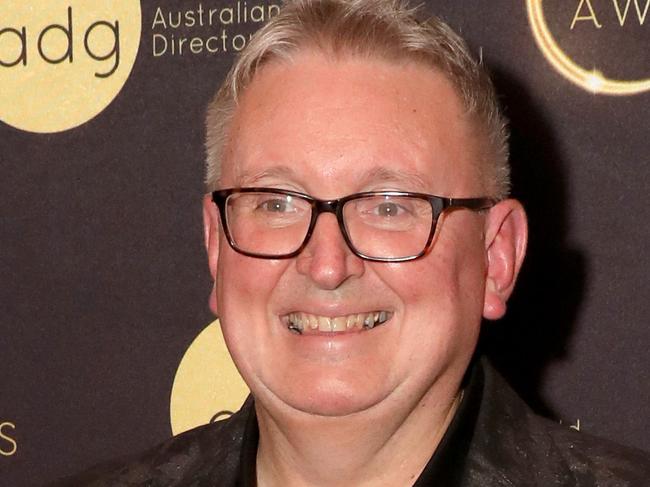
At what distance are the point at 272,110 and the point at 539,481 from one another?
1.81 feet

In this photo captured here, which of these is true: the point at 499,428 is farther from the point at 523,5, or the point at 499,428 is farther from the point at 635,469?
the point at 523,5

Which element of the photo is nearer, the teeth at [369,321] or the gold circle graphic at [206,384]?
the teeth at [369,321]

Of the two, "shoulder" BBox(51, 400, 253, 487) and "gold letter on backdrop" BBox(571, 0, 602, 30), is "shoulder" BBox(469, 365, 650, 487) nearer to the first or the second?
"shoulder" BBox(51, 400, 253, 487)

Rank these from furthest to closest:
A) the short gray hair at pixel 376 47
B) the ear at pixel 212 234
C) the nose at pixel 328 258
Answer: the ear at pixel 212 234 < the short gray hair at pixel 376 47 < the nose at pixel 328 258

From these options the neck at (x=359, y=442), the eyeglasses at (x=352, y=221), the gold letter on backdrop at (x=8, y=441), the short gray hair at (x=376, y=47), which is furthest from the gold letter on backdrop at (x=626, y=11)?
the gold letter on backdrop at (x=8, y=441)

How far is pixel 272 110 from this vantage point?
1335 millimetres

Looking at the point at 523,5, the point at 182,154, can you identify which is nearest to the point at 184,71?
the point at 182,154

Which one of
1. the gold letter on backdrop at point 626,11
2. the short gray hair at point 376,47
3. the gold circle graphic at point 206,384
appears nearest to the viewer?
the short gray hair at point 376,47

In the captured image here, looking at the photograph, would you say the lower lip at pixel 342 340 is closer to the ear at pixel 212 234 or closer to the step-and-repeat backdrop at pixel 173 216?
the ear at pixel 212 234

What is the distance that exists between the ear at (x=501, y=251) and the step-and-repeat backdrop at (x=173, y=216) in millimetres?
361

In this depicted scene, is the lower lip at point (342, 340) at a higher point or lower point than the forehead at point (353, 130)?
lower

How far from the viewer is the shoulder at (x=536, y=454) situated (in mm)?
1339

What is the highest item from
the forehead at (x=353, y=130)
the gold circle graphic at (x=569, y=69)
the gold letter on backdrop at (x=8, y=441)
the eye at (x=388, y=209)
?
the gold circle graphic at (x=569, y=69)

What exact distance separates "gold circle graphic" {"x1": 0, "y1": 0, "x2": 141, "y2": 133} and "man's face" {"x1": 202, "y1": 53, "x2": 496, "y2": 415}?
0.73m
